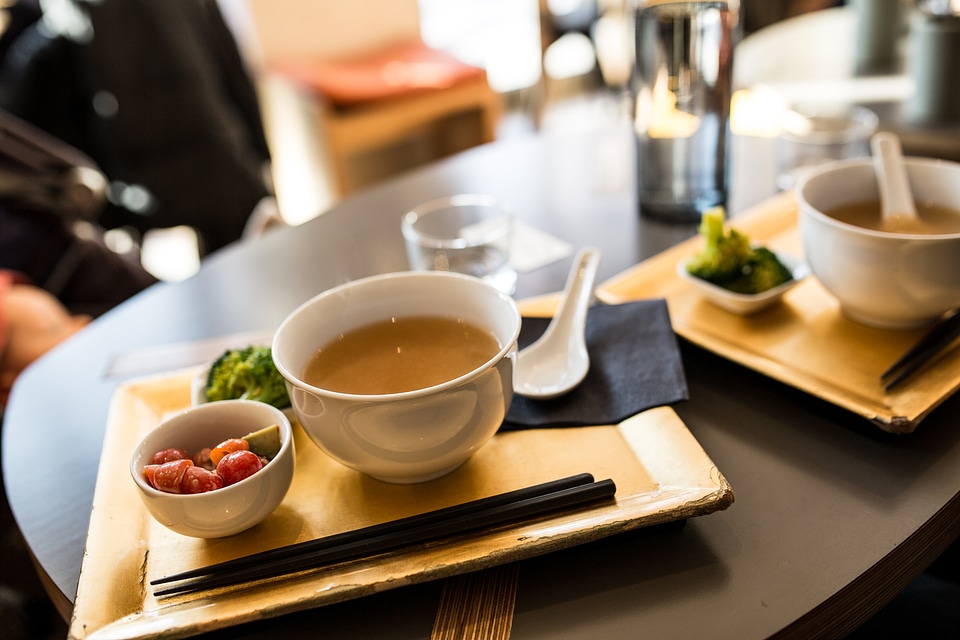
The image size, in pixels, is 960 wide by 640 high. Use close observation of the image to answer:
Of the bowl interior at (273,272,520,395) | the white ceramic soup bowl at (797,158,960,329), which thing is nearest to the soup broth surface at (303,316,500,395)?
the bowl interior at (273,272,520,395)

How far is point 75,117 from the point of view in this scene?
7.49 feet

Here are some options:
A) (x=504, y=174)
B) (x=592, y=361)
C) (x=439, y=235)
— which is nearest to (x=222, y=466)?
(x=592, y=361)

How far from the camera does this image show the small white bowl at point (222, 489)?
0.60 metres

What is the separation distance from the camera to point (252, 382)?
2.56 feet

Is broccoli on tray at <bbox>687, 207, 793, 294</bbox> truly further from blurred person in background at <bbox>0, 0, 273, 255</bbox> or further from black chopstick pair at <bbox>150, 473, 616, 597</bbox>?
blurred person in background at <bbox>0, 0, 273, 255</bbox>

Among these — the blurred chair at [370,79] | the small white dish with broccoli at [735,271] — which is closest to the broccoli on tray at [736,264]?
the small white dish with broccoli at [735,271]

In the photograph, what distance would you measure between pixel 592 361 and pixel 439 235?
432 millimetres

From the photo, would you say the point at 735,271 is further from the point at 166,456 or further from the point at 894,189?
the point at 166,456

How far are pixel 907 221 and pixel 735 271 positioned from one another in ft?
0.67

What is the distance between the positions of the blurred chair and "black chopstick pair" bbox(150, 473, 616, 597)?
2256mm

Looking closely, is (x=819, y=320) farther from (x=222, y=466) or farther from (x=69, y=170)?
(x=69, y=170)

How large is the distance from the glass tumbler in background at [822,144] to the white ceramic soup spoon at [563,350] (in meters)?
0.53

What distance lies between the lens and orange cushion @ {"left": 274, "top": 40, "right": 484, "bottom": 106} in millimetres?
2693

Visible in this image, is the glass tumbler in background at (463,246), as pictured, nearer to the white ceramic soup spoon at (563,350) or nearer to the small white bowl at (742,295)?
the white ceramic soup spoon at (563,350)
